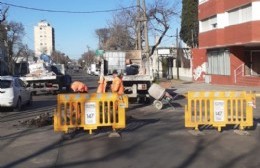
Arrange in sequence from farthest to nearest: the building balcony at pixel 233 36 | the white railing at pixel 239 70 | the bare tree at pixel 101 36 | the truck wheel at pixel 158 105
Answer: the bare tree at pixel 101 36
the white railing at pixel 239 70
the building balcony at pixel 233 36
the truck wheel at pixel 158 105

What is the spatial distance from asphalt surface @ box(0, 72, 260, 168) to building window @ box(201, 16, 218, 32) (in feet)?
96.5

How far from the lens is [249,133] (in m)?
13.9

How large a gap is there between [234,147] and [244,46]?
3050 centimetres

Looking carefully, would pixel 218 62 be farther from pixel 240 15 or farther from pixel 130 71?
pixel 130 71

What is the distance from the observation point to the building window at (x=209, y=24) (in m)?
44.9

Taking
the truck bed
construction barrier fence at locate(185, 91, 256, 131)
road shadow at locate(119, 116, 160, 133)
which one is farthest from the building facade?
construction barrier fence at locate(185, 91, 256, 131)

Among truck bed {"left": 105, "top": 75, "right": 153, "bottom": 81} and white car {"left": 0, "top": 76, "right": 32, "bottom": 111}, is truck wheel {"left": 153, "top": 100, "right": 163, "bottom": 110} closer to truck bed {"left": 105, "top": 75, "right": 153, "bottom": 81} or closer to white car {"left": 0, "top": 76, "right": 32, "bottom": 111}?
truck bed {"left": 105, "top": 75, "right": 153, "bottom": 81}

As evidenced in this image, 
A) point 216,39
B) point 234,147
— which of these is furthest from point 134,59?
point 234,147

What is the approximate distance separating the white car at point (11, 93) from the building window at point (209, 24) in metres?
23.5

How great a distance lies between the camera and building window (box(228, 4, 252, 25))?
36275 mm

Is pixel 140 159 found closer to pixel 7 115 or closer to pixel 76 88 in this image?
pixel 76 88

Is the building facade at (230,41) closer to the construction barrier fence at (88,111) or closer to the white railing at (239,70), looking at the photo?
the white railing at (239,70)

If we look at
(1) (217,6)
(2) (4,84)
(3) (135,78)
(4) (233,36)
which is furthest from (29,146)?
(1) (217,6)

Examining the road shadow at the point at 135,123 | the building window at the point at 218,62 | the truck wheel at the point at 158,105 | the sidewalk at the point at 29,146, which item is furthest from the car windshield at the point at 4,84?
the building window at the point at 218,62
